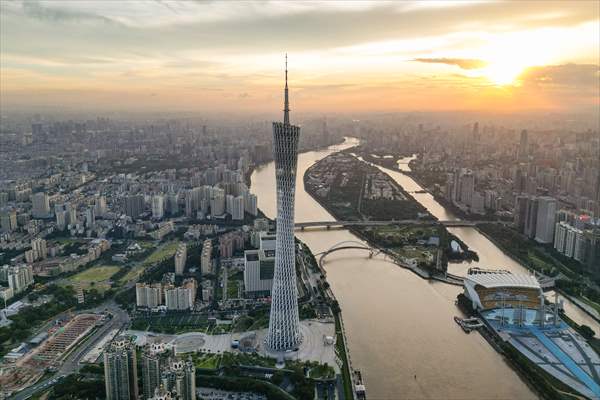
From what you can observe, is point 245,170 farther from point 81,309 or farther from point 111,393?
point 111,393

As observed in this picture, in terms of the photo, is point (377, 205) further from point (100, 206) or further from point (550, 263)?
point (100, 206)

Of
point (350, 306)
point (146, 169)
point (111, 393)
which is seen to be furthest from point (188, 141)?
point (111, 393)

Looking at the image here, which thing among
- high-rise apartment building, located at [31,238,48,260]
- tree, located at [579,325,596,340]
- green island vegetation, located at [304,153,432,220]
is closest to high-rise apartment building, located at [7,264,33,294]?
high-rise apartment building, located at [31,238,48,260]

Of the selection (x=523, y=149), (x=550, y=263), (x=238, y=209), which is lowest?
(x=550, y=263)

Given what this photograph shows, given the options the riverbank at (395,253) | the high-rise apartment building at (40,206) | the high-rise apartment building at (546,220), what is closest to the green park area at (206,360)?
the riverbank at (395,253)

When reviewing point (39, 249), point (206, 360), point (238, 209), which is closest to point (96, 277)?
point (39, 249)

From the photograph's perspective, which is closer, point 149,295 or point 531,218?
point 149,295

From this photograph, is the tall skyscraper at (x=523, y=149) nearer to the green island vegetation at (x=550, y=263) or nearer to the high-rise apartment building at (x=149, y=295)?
the green island vegetation at (x=550, y=263)

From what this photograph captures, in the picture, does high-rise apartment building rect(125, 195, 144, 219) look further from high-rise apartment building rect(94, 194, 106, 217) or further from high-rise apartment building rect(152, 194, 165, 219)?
high-rise apartment building rect(94, 194, 106, 217)
